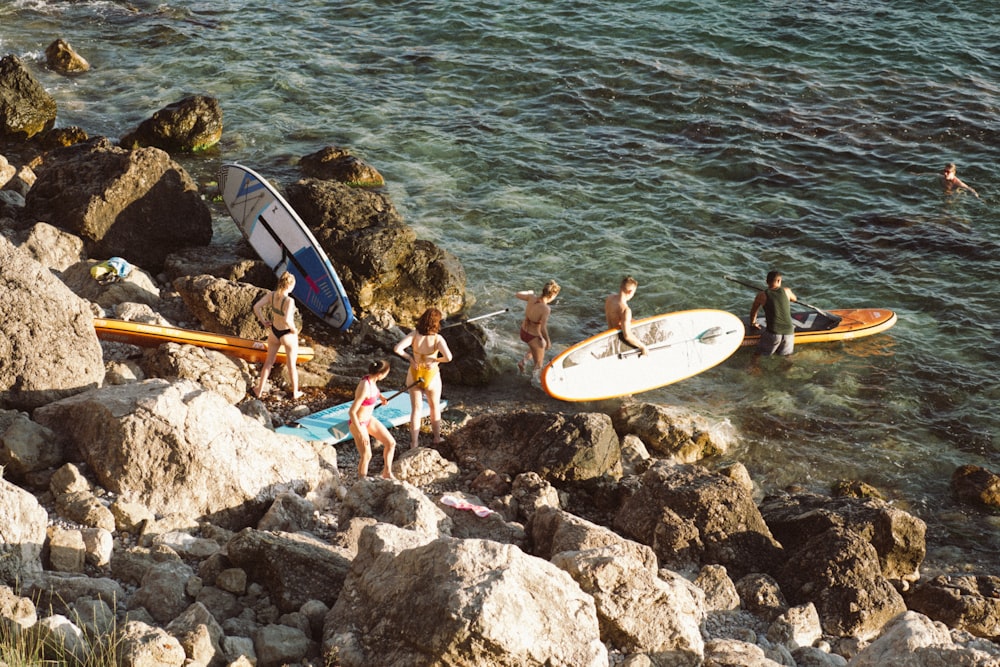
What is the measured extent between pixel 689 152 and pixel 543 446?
11348 millimetres

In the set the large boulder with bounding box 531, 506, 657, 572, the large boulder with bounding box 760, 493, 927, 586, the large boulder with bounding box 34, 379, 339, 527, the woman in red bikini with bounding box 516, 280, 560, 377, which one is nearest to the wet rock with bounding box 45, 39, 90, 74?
the woman in red bikini with bounding box 516, 280, 560, 377

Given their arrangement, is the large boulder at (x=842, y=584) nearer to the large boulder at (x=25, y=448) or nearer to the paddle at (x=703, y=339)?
the paddle at (x=703, y=339)

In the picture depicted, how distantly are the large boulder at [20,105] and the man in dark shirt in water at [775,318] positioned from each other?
14.7 meters

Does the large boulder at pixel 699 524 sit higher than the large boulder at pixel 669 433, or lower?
higher

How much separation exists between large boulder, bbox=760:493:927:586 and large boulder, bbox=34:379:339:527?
5168 mm

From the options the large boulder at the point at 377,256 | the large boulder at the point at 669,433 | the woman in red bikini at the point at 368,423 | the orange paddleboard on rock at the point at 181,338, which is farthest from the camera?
the large boulder at the point at 377,256

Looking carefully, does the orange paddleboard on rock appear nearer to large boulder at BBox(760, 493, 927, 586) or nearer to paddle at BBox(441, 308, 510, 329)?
paddle at BBox(441, 308, 510, 329)

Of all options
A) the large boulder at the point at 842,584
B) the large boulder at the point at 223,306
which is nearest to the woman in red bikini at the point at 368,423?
the large boulder at the point at 223,306

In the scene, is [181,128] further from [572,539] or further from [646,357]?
[572,539]

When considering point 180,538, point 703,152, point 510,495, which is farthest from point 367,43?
point 180,538

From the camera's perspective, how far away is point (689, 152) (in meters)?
20.4

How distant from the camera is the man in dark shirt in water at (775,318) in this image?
567 inches

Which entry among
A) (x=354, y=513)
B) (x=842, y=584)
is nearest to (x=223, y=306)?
(x=354, y=513)

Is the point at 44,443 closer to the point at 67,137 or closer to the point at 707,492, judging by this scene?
the point at 707,492
